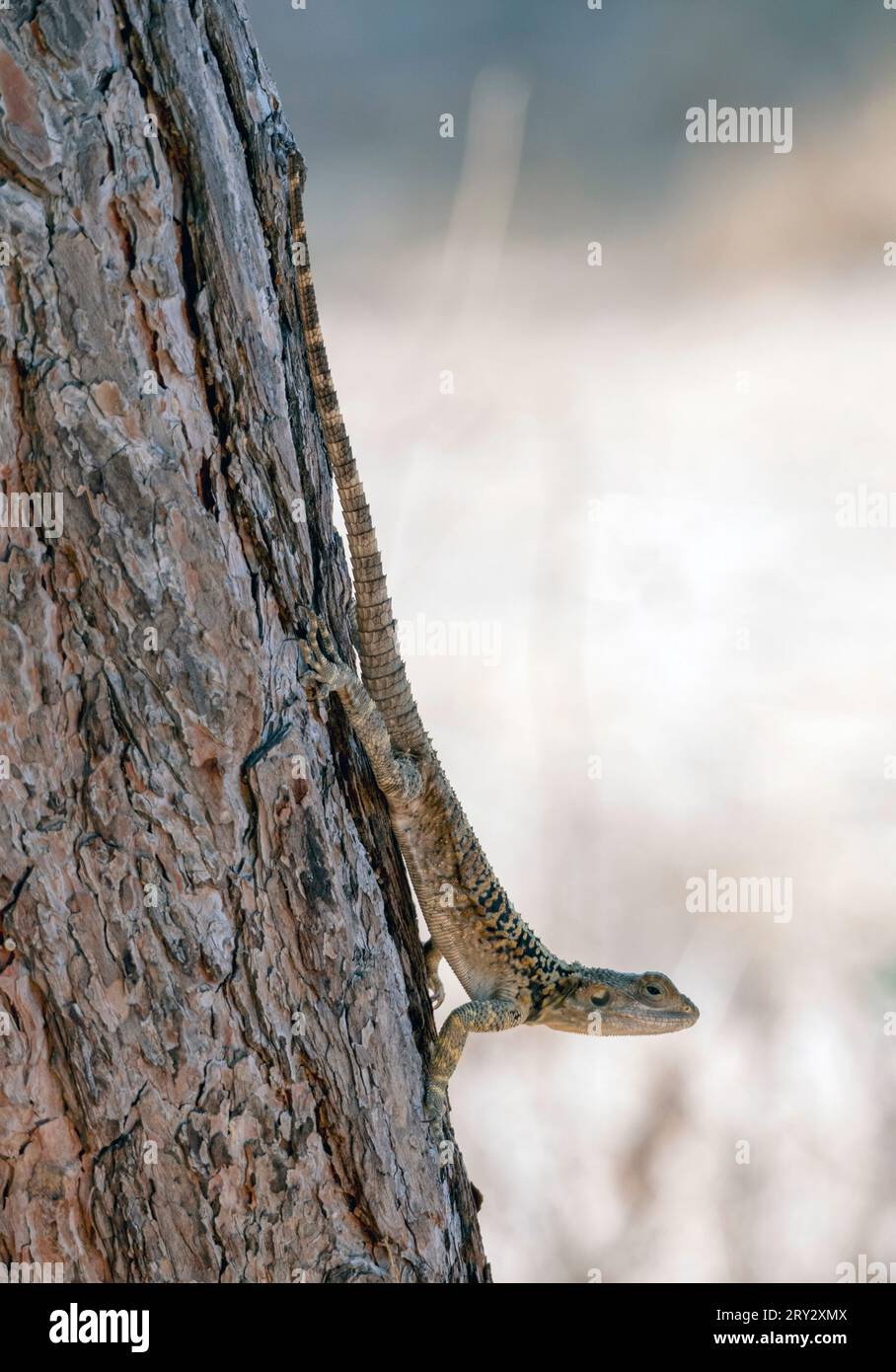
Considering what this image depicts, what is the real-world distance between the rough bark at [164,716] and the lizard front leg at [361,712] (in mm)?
114

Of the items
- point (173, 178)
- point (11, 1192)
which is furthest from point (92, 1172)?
point (173, 178)

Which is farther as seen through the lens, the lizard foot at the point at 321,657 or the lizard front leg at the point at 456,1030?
the lizard front leg at the point at 456,1030

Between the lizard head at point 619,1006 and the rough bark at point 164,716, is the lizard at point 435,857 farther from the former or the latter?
the rough bark at point 164,716

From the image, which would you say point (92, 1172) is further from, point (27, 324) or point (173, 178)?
point (173, 178)

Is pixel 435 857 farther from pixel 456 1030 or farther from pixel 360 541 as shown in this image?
pixel 360 541

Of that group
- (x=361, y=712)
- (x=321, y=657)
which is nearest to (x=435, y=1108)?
(x=361, y=712)

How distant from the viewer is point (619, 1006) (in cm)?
526

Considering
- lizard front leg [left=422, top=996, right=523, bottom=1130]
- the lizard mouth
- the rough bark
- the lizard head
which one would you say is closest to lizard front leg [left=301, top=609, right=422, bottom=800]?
the rough bark

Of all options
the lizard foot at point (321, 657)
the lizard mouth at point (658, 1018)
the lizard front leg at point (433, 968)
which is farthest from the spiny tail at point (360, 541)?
the lizard mouth at point (658, 1018)

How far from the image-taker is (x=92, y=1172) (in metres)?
3.19

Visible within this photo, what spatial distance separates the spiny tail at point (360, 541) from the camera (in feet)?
12.4

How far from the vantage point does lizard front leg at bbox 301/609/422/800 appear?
3598 millimetres

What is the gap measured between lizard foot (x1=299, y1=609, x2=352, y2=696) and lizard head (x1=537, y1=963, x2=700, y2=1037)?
7.78ft

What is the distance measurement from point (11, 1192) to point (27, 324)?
2.41 meters
